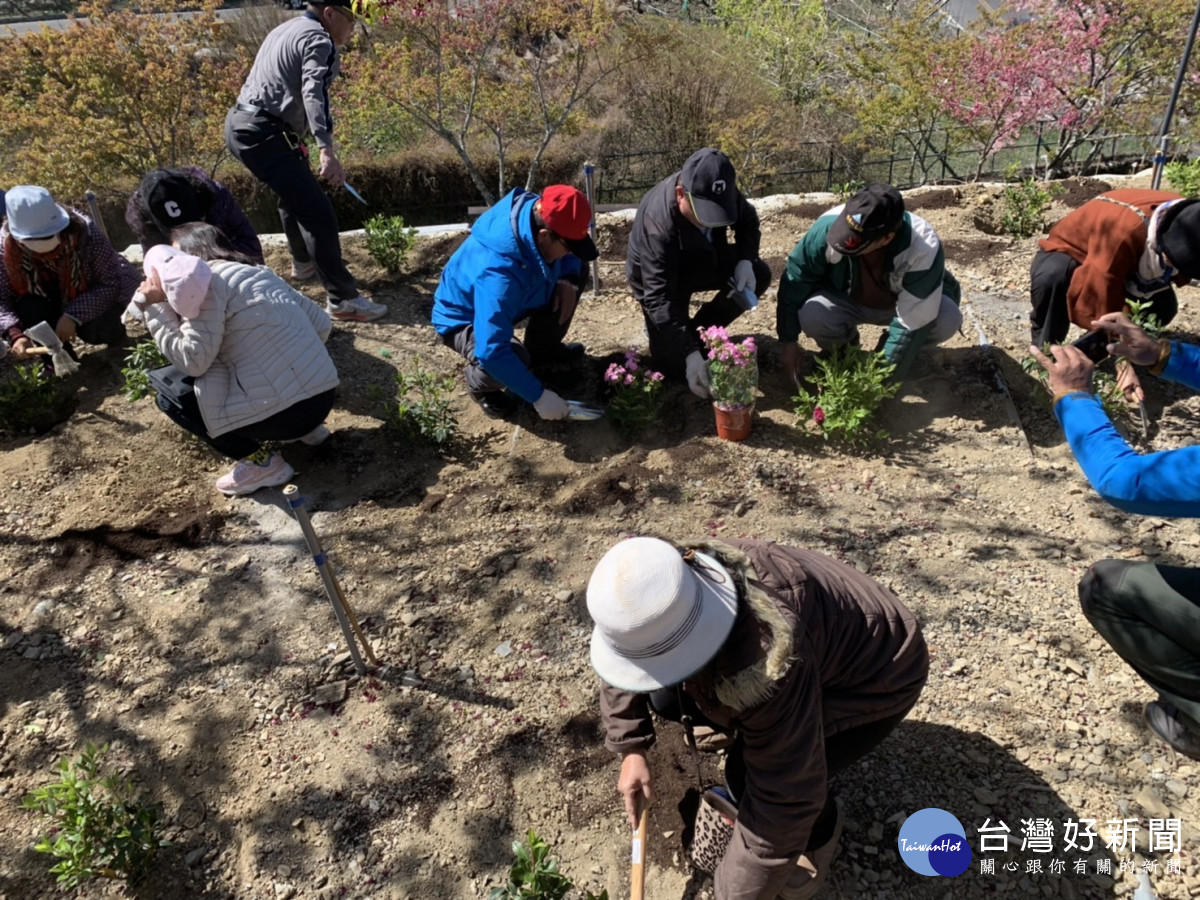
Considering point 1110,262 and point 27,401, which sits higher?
point 1110,262

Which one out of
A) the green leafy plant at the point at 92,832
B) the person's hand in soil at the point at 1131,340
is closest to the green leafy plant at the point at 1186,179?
the person's hand in soil at the point at 1131,340

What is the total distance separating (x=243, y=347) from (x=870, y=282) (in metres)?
2.93

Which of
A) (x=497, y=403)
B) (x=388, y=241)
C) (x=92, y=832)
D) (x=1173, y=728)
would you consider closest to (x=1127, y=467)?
(x=1173, y=728)

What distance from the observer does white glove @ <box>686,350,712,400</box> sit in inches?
146

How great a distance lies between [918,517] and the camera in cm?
327

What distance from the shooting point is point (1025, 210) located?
554 cm

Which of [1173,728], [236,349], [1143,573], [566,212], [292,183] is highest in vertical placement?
[566,212]

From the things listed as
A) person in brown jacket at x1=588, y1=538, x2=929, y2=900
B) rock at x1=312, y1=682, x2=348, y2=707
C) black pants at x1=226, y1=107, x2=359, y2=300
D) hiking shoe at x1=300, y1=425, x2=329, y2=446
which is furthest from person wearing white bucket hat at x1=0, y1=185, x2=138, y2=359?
person in brown jacket at x1=588, y1=538, x2=929, y2=900

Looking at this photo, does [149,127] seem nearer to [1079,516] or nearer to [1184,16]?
[1079,516]

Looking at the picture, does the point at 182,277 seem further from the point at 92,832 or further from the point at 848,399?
the point at 848,399

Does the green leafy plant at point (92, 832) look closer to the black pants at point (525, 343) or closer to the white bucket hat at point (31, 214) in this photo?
the black pants at point (525, 343)

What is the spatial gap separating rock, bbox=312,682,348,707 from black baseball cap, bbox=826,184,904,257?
2735mm

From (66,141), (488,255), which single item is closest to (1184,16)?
(488,255)

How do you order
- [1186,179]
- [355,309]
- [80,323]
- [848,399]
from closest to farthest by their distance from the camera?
[848,399]
[80,323]
[355,309]
[1186,179]
